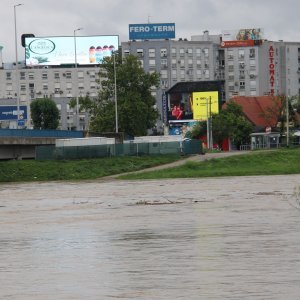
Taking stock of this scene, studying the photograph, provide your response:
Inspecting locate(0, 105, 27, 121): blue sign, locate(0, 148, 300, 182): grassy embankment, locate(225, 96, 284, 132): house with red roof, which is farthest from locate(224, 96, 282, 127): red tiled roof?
locate(0, 148, 300, 182): grassy embankment

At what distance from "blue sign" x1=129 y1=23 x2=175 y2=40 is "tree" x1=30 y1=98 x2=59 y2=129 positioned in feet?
81.6

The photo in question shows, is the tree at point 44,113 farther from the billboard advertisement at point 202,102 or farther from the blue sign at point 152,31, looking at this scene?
the billboard advertisement at point 202,102

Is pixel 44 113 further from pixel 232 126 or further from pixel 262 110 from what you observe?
pixel 232 126

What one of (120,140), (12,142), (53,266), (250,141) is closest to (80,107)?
(250,141)

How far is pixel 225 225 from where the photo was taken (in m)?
24.8

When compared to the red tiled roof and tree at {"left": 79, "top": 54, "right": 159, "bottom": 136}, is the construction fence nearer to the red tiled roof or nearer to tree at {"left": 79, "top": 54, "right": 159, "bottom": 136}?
tree at {"left": 79, "top": 54, "right": 159, "bottom": 136}

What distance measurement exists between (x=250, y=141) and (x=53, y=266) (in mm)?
131257

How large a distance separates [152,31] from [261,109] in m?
42.5

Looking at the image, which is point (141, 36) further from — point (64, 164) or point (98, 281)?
point (98, 281)

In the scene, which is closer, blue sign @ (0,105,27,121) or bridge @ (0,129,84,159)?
bridge @ (0,129,84,159)

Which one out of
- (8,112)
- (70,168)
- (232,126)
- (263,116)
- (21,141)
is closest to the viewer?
(70,168)

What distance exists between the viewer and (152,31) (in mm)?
197625

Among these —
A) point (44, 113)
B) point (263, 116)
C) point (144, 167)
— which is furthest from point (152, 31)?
point (144, 167)

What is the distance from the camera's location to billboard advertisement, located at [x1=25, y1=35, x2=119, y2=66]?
178 m
